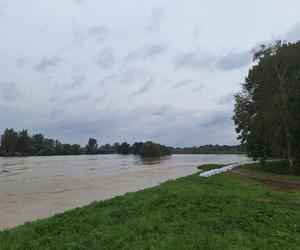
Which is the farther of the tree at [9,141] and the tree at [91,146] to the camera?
the tree at [91,146]

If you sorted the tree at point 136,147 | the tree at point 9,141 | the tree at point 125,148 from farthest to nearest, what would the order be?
the tree at point 125,148, the tree at point 136,147, the tree at point 9,141

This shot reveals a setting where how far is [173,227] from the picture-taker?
1033 centimetres

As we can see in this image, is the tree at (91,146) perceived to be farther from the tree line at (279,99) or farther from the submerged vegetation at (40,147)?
the tree line at (279,99)

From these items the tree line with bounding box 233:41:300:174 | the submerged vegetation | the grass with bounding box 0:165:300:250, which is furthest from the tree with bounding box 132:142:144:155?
the grass with bounding box 0:165:300:250

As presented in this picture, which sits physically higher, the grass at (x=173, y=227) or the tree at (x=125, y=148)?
the tree at (x=125, y=148)

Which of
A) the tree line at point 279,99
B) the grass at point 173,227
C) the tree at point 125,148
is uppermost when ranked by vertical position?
the tree at point 125,148

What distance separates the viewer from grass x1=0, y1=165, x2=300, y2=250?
8844mm

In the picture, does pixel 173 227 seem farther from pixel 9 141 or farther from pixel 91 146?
pixel 91 146

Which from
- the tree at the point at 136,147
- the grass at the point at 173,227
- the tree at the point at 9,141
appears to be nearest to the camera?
the grass at the point at 173,227

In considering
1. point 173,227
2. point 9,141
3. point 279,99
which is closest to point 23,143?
point 9,141

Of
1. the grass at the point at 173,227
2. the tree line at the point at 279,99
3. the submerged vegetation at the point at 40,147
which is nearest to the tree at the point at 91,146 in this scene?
the submerged vegetation at the point at 40,147

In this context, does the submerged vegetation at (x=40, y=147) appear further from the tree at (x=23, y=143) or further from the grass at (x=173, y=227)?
the grass at (x=173, y=227)

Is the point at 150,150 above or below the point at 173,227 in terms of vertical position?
above

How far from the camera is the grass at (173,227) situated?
884 centimetres
